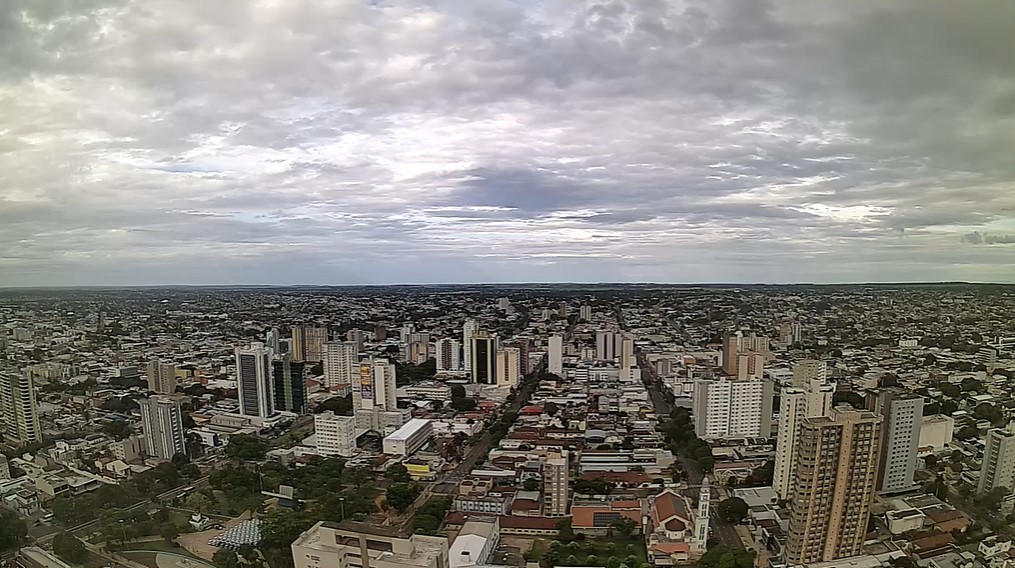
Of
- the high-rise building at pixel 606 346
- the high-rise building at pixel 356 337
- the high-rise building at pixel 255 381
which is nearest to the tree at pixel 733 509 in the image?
the high-rise building at pixel 606 346

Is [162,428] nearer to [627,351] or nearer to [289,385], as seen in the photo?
[289,385]

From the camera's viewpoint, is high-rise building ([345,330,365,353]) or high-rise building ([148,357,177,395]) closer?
high-rise building ([148,357,177,395])

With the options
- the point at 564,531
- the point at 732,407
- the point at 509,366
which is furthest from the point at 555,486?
the point at 509,366

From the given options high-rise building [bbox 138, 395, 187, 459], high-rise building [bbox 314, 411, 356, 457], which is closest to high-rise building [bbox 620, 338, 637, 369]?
high-rise building [bbox 314, 411, 356, 457]

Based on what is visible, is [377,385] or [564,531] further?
[377,385]

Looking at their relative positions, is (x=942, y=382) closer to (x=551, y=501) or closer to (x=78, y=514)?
(x=551, y=501)

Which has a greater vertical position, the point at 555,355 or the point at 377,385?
the point at 555,355

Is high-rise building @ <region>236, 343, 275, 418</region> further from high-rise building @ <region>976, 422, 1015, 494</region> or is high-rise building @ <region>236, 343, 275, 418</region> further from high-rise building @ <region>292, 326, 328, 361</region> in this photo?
high-rise building @ <region>976, 422, 1015, 494</region>
